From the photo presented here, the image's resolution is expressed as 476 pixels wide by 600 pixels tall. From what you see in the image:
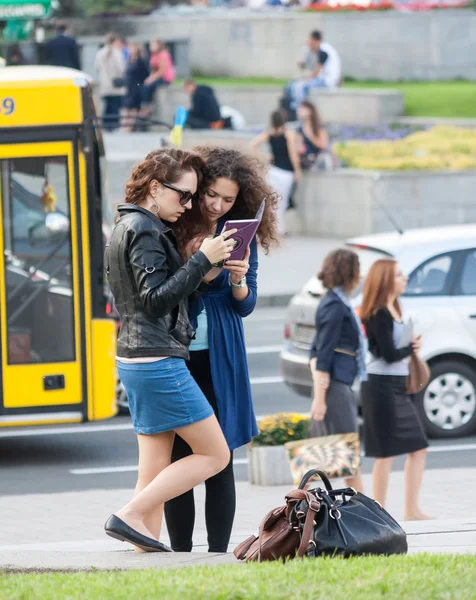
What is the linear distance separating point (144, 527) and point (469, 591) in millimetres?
1470

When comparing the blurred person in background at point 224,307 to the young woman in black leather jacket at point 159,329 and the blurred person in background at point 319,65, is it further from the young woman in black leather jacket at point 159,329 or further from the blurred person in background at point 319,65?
the blurred person in background at point 319,65

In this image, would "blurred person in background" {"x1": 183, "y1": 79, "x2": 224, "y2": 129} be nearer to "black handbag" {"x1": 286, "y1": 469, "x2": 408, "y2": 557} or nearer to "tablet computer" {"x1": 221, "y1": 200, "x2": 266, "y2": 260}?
"tablet computer" {"x1": 221, "y1": 200, "x2": 266, "y2": 260}

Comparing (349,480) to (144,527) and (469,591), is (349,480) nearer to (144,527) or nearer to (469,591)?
(144,527)

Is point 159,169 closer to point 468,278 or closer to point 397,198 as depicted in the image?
point 468,278

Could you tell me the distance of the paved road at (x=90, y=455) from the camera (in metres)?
9.75

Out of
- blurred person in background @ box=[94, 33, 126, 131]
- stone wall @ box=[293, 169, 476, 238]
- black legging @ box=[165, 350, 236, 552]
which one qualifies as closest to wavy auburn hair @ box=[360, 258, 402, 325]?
black legging @ box=[165, 350, 236, 552]

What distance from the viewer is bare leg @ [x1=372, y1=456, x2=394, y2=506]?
827cm

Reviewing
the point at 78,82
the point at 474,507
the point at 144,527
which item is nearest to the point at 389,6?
the point at 78,82

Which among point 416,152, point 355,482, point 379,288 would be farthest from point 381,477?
point 416,152

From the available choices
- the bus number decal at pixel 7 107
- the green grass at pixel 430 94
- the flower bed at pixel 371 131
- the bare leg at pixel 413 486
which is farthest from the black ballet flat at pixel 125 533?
the green grass at pixel 430 94

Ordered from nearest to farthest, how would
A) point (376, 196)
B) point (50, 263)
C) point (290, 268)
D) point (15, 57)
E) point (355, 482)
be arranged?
point (355, 482) → point (50, 263) → point (290, 268) → point (376, 196) → point (15, 57)

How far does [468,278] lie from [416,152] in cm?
1266

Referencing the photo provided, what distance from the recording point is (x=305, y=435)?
924 cm

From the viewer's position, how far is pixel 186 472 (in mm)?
5629
